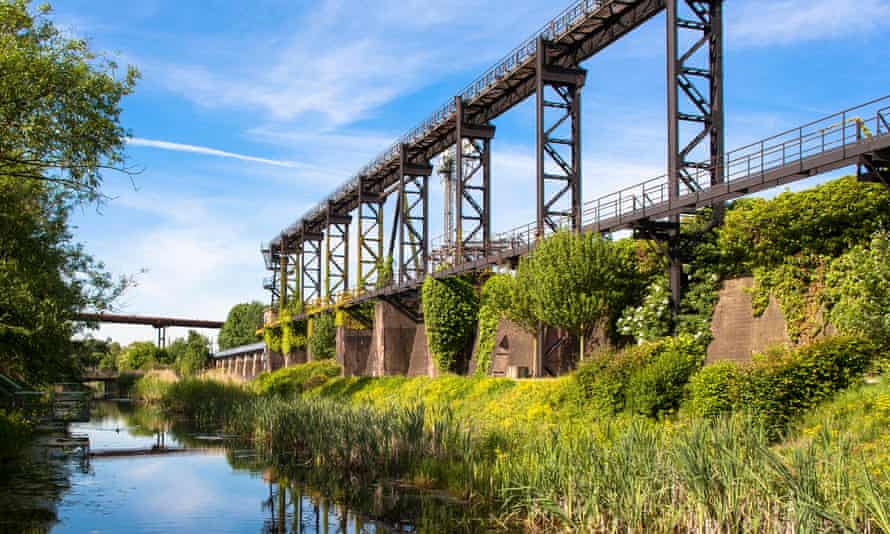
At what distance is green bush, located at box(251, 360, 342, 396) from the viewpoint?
1660 inches

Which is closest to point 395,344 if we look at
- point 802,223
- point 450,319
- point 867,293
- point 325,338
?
point 450,319

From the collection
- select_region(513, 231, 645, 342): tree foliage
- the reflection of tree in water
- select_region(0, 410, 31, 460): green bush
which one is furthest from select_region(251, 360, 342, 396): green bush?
the reflection of tree in water

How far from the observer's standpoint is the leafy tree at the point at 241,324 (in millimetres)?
105688

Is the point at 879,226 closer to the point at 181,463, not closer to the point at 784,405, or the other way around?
the point at 784,405

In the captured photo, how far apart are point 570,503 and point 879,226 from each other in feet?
41.1

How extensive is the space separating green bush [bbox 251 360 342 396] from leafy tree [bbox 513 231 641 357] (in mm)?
18620

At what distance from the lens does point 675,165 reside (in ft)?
84.8

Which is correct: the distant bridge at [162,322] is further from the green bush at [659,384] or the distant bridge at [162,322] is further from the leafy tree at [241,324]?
the green bush at [659,384]

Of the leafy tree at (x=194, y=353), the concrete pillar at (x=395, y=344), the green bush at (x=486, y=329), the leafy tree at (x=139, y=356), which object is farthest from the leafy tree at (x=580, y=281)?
the leafy tree at (x=139, y=356)

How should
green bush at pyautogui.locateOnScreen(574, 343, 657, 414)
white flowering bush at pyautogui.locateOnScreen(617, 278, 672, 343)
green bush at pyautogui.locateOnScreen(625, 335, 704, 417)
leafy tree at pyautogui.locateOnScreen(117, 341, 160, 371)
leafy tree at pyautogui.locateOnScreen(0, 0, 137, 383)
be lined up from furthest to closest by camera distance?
leafy tree at pyautogui.locateOnScreen(117, 341, 160, 371)
white flowering bush at pyautogui.locateOnScreen(617, 278, 672, 343)
green bush at pyautogui.locateOnScreen(574, 343, 657, 414)
green bush at pyautogui.locateOnScreen(625, 335, 704, 417)
leafy tree at pyautogui.locateOnScreen(0, 0, 137, 383)

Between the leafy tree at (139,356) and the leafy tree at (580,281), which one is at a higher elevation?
the leafy tree at (580,281)

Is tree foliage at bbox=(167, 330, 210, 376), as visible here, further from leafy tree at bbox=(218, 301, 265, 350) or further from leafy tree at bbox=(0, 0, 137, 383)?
leafy tree at bbox=(0, 0, 137, 383)

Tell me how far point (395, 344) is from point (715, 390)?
28711 mm

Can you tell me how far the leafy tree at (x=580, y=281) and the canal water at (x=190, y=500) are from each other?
1013 cm
